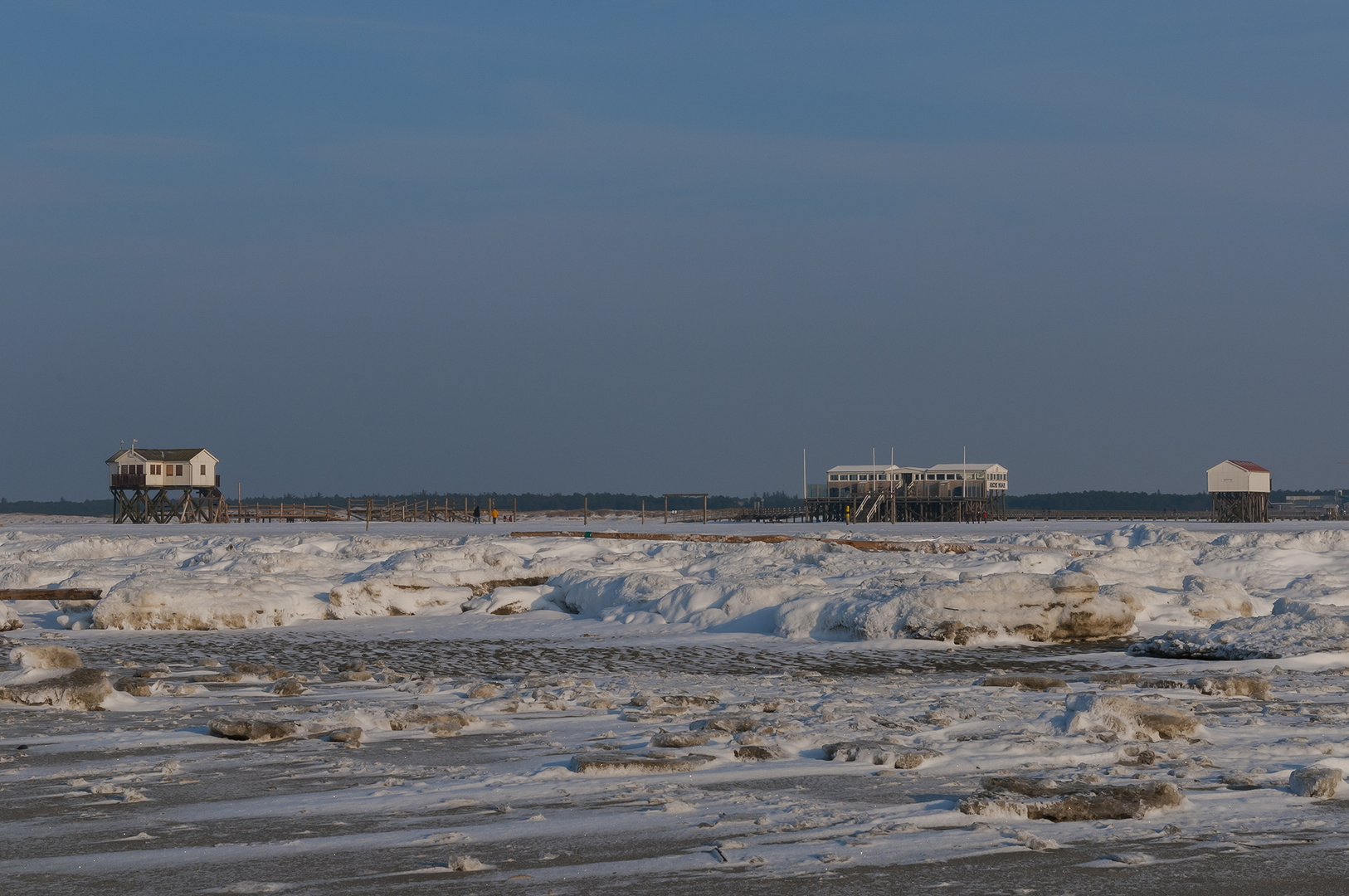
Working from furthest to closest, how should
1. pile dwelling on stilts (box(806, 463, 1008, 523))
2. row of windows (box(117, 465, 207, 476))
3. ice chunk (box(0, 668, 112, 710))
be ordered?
1. pile dwelling on stilts (box(806, 463, 1008, 523))
2. row of windows (box(117, 465, 207, 476))
3. ice chunk (box(0, 668, 112, 710))

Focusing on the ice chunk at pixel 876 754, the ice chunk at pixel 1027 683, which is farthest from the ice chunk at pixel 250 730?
the ice chunk at pixel 1027 683

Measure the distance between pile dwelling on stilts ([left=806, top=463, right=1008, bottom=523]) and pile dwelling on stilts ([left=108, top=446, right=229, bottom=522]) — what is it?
39299 mm

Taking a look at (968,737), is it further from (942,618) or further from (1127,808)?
(942,618)

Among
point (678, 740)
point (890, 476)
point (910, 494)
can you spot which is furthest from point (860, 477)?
point (678, 740)

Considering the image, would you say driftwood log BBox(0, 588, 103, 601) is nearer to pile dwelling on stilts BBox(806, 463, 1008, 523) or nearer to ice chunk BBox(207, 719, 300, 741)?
ice chunk BBox(207, 719, 300, 741)

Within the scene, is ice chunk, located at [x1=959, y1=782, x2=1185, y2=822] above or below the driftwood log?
above

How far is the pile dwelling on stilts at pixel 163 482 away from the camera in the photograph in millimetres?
69250

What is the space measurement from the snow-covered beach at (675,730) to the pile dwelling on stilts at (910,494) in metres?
61.7

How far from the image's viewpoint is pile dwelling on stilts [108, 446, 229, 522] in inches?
2726

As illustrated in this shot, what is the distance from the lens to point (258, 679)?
12.4 m

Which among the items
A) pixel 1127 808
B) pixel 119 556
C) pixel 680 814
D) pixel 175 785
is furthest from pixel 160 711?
pixel 119 556

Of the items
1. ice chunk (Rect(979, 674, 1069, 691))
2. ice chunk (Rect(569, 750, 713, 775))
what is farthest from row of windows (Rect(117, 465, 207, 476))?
ice chunk (Rect(569, 750, 713, 775))

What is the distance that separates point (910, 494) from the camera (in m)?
83.6

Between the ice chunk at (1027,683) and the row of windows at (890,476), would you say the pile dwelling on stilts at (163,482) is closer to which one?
the row of windows at (890,476)
